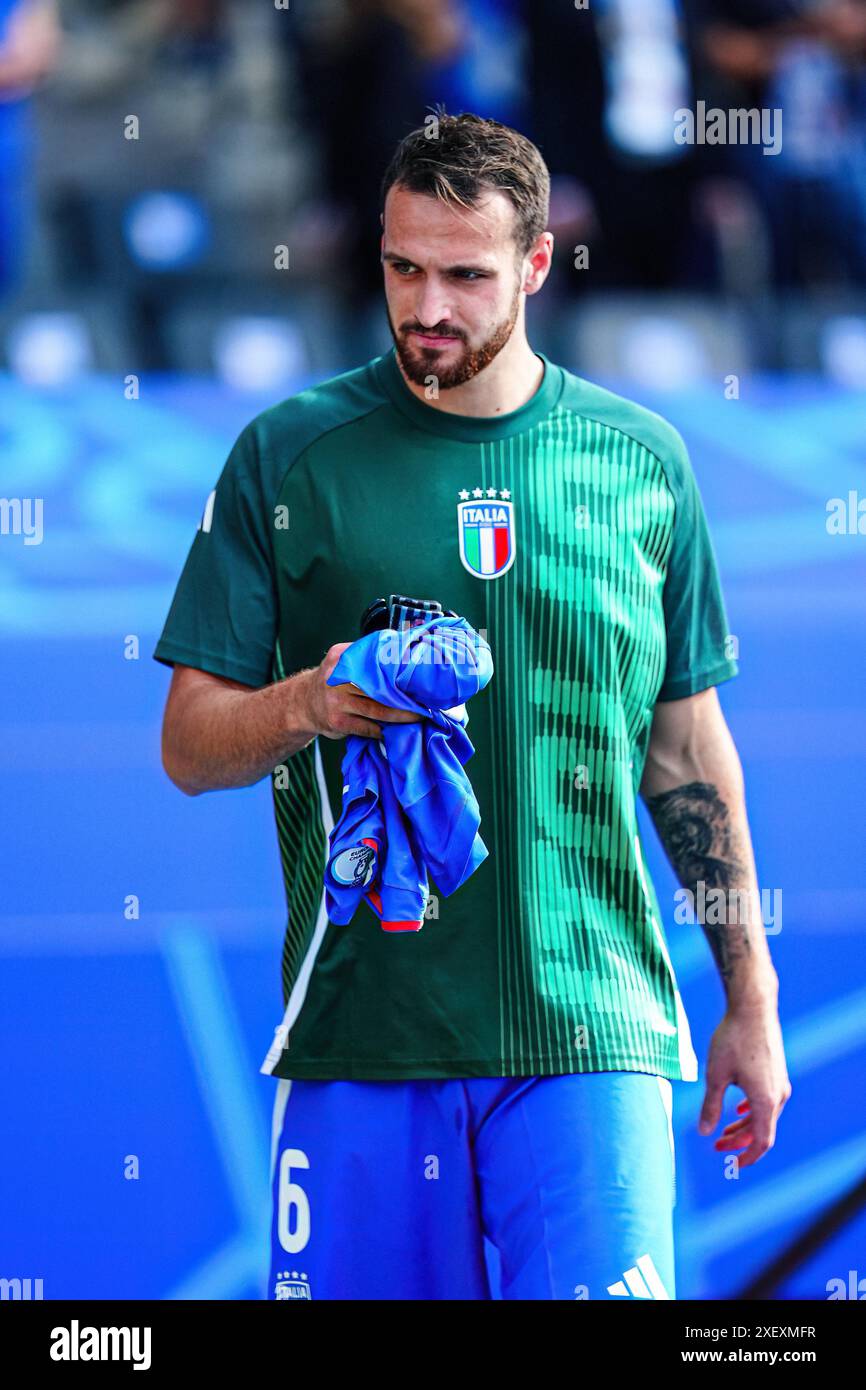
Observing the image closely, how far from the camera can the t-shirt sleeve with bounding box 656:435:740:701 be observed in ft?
8.56

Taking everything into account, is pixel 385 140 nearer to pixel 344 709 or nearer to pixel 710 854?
pixel 710 854

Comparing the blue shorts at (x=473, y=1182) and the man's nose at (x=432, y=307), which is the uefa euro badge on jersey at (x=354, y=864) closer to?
the blue shorts at (x=473, y=1182)

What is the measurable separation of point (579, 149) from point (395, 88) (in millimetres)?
392

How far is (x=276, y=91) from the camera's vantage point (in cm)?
393

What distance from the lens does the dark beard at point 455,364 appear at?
241cm

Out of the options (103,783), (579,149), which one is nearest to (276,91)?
(579,149)

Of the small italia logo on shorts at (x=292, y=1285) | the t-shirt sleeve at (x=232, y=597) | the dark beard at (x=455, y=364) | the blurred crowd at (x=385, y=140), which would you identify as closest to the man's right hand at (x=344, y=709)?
the t-shirt sleeve at (x=232, y=597)

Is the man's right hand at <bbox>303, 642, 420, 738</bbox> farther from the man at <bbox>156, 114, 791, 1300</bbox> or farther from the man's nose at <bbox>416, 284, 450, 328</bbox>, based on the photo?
the man's nose at <bbox>416, 284, 450, 328</bbox>

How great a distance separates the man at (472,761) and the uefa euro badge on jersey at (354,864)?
0.52 ft

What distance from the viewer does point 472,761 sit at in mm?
2402

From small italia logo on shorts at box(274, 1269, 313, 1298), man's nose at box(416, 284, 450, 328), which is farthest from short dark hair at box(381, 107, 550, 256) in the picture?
small italia logo on shorts at box(274, 1269, 313, 1298)

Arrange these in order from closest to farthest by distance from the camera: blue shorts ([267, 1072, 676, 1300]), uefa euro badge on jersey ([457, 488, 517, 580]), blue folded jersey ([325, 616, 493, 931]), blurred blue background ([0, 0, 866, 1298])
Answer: blue folded jersey ([325, 616, 493, 931]) < blue shorts ([267, 1072, 676, 1300]) < uefa euro badge on jersey ([457, 488, 517, 580]) < blurred blue background ([0, 0, 866, 1298])

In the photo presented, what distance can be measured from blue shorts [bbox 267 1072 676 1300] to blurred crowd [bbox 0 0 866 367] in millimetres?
1815

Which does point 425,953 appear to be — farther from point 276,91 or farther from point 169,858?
point 276,91
